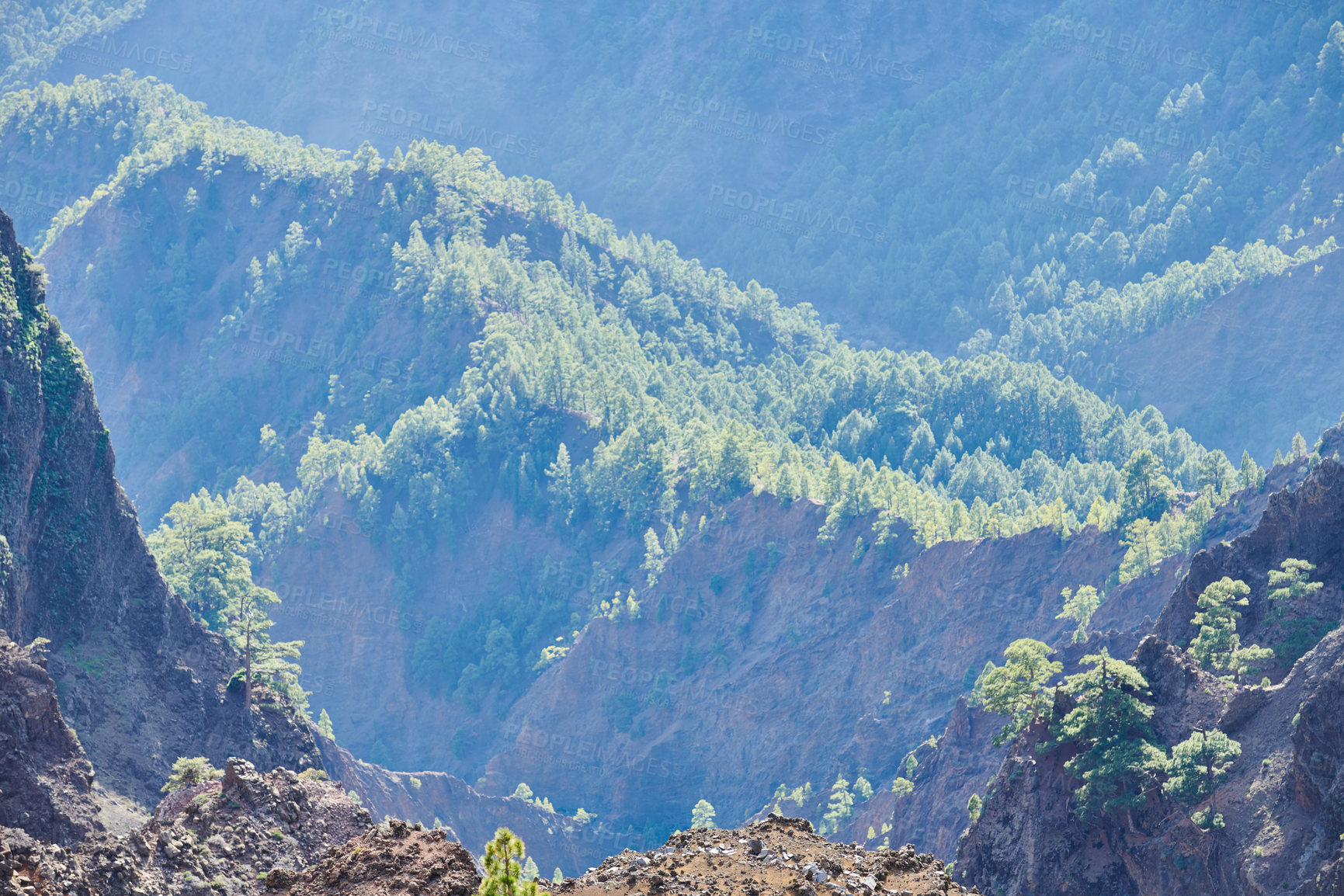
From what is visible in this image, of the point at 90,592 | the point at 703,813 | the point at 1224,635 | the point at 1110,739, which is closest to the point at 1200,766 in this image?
the point at 1110,739

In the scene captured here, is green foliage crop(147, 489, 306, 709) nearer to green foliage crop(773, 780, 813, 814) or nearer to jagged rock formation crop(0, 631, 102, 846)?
green foliage crop(773, 780, 813, 814)

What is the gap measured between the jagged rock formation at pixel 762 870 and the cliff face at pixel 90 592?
127 ft

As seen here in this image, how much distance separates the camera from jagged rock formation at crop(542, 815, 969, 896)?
43.8 meters

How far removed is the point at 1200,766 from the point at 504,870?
150 feet

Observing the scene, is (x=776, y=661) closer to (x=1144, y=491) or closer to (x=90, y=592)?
(x=1144, y=491)

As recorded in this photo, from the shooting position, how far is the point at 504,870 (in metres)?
33.7

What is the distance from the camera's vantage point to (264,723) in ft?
305

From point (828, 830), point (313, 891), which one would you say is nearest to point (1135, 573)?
point (828, 830)

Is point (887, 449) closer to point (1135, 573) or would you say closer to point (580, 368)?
point (580, 368)

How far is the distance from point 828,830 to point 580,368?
77.9 m

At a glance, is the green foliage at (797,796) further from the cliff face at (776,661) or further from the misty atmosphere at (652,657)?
the cliff face at (776,661)

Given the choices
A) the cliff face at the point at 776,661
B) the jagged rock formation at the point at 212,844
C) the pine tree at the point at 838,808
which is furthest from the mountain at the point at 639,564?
the jagged rock formation at the point at 212,844

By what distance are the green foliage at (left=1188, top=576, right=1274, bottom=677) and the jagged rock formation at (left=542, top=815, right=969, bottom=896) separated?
37102mm

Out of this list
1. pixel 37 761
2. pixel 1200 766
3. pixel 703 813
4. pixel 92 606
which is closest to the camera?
pixel 37 761
